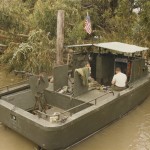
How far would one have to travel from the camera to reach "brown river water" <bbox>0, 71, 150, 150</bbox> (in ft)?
27.9

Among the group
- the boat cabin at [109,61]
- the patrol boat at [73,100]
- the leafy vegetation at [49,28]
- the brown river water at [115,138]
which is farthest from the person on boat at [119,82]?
the leafy vegetation at [49,28]

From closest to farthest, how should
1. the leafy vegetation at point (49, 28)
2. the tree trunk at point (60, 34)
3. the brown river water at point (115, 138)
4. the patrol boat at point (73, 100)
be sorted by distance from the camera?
the patrol boat at point (73, 100) → the brown river water at point (115, 138) → the tree trunk at point (60, 34) → the leafy vegetation at point (49, 28)

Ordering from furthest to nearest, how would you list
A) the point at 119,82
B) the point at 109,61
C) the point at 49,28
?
the point at 49,28
the point at 109,61
the point at 119,82

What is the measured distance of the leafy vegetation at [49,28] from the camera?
13570 millimetres

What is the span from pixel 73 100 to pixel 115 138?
1718mm

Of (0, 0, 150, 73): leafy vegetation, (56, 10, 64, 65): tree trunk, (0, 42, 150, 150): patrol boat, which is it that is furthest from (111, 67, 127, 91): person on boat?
(0, 0, 150, 73): leafy vegetation

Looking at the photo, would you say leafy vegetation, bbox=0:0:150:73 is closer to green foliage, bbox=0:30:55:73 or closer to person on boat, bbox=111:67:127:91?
green foliage, bbox=0:30:55:73

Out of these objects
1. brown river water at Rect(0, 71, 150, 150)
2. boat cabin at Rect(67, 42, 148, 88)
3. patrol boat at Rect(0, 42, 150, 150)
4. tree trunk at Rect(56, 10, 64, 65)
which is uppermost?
tree trunk at Rect(56, 10, 64, 65)

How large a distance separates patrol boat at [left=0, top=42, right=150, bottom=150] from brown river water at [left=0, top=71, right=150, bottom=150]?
0.32 metres

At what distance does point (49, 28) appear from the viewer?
15.0 metres

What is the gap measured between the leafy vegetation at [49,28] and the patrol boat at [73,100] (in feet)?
8.59

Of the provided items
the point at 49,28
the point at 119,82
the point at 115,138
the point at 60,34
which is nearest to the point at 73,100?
the point at 115,138

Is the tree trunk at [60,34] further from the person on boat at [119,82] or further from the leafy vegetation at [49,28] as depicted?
the person on boat at [119,82]

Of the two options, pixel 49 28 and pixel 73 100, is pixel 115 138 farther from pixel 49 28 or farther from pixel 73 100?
pixel 49 28
